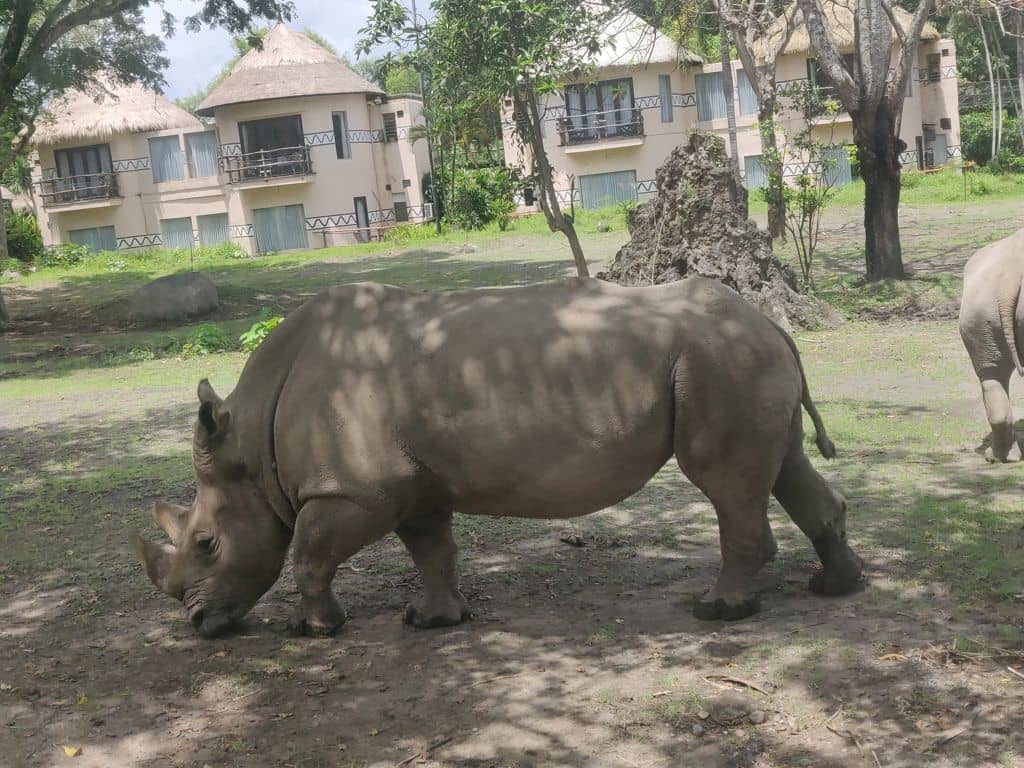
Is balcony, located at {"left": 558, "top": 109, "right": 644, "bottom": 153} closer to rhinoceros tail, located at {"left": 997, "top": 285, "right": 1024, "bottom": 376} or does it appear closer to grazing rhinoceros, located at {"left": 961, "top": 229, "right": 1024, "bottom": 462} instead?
grazing rhinoceros, located at {"left": 961, "top": 229, "right": 1024, "bottom": 462}

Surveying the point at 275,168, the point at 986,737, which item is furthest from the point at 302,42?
the point at 986,737

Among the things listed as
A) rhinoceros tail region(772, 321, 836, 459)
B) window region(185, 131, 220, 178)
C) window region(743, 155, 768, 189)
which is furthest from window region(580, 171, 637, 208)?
rhinoceros tail region(772, 321, 836, 459)

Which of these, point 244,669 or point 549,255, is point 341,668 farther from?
point 549,255

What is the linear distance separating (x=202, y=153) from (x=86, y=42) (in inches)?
872

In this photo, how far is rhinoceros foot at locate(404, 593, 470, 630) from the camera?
5.98 m

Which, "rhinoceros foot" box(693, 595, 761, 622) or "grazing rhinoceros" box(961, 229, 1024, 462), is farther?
"grazing rhinoceros" box(961, 229, 1024, 462)

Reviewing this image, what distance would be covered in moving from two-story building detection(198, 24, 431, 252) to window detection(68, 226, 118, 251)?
5.13 m

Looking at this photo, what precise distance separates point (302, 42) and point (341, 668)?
134ft

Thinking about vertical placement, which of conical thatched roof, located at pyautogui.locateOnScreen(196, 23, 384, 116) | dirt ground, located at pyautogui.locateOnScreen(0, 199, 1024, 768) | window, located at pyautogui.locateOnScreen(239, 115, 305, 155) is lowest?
dirt ground, located at pyautogui.locateOnScreen(0, 199, 1024, 768)

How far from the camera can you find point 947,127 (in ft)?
140

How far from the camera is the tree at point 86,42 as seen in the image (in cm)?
2111

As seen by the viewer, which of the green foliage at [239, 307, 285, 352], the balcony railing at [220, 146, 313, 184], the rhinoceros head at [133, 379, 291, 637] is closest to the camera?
the rhinoceros head at [133, 379, 291, 637]

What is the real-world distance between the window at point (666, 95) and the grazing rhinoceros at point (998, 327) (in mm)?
34896

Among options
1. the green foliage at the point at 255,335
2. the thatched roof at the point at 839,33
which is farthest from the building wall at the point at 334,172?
the green foliage at the point at 255,335
